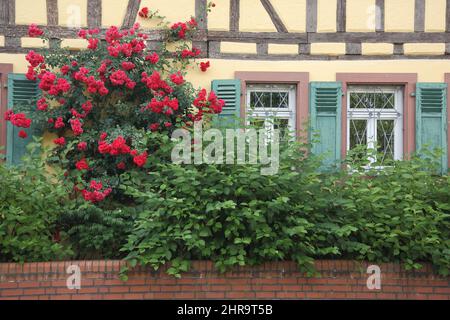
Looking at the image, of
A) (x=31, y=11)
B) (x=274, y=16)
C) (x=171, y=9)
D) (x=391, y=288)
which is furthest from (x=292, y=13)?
(x=391, y=288)

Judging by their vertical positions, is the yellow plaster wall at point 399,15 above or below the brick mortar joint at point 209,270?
above

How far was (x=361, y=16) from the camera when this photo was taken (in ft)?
30.4

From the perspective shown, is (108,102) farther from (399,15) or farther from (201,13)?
(399,15)

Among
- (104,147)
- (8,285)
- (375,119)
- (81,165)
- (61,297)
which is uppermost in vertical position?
(375,119)

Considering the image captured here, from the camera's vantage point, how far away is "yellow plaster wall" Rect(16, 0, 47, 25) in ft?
29.3

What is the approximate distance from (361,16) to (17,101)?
4.70 metres

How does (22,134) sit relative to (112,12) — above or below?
below

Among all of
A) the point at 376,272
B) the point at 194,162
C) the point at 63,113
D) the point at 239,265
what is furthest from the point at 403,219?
the point at 63,113

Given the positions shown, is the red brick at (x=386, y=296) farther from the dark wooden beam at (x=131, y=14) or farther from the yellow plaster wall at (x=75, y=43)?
the yellow plaster wall at (x=75, y=43)

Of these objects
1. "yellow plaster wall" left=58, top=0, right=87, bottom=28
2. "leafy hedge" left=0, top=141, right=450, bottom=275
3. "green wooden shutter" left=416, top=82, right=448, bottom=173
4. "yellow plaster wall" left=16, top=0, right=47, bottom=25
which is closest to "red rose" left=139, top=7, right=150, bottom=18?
"yellow plaster wall" left=58, top=0, right=87, bottom=28

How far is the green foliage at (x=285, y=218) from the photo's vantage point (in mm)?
6945

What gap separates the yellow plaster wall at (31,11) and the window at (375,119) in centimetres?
423

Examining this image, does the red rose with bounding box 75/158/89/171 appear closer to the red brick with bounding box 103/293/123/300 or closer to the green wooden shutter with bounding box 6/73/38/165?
the green wooden shutter with bounding box 6/73/38/165

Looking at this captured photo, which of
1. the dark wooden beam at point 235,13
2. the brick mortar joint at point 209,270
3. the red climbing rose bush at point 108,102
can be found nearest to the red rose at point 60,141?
the red climbing rose bush at point 108,102
